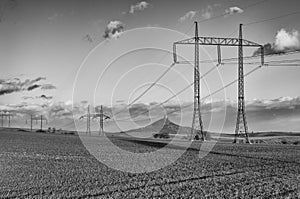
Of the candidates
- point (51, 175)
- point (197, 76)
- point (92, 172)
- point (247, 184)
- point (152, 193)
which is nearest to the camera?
point (152, 193)

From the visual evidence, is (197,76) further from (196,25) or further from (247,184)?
(247,184)

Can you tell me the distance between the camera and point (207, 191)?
18656mm

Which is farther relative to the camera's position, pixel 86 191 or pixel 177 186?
pixel 177 186

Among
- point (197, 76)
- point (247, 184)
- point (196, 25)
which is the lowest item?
point (247, 184)

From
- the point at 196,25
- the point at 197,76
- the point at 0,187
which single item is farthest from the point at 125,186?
the point at 196,25

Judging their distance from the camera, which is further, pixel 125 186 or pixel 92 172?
pixel 92 172

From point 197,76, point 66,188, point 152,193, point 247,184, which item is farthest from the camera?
point 197,76

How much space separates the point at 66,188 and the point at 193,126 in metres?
47.8

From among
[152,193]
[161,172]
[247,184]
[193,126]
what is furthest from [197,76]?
[152,193]

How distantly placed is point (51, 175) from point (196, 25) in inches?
1837

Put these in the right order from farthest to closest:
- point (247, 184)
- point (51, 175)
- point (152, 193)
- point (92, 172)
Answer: point (92, 172), point (51, 175), point (247, 184), point (152, 193)

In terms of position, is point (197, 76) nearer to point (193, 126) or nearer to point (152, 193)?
point (193, 126)

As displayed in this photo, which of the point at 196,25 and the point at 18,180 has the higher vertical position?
the point at 196,25

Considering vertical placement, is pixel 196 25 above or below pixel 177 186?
above
